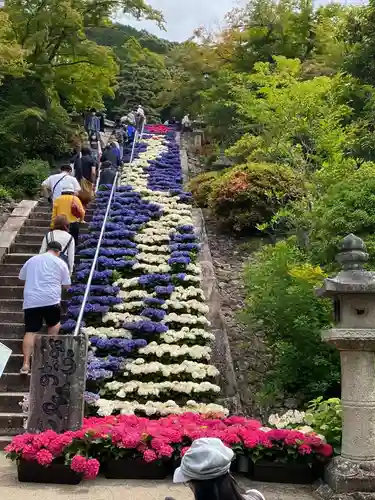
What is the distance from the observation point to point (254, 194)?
14.3 meters

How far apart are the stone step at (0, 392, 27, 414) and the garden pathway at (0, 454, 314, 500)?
153 cm

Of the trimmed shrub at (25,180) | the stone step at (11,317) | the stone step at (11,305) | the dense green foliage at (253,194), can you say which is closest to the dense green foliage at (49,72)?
the trimmed shrub at (25,180)

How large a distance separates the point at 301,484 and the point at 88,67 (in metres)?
19.6

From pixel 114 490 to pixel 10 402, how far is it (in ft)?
7.96

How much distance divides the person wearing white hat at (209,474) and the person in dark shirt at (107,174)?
14363 millimetres

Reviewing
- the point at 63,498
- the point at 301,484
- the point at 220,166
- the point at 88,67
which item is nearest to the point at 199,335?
the point at 301,484

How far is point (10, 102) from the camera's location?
2108cm

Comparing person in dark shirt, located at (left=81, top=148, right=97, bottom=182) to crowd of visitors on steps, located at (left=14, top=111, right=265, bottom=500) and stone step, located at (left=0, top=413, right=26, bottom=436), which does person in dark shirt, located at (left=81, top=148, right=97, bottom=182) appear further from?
stone step, located at (left=0, top=413, right=26, bottom=436)

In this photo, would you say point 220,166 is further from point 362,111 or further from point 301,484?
point 301,484

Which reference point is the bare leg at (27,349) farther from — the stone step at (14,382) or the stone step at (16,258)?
the stone step at (16,258)

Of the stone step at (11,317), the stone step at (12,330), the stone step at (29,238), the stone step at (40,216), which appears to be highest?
the stone step at (40,216)

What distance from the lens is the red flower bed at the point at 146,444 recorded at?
5.87m

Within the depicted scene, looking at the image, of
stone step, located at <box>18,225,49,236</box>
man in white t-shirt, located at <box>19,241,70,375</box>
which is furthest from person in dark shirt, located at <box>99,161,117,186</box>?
man in white t-shirt, located at <box>19,241,70,375</box>

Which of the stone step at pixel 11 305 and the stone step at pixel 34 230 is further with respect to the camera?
the stone step at pixel 34 230
